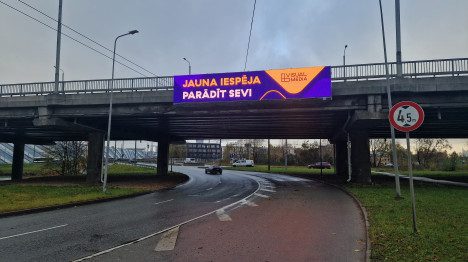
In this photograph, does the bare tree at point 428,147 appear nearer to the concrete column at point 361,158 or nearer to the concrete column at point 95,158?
the concrete column at point 361,158

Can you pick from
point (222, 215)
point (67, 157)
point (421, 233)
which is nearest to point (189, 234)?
point (222, 215)

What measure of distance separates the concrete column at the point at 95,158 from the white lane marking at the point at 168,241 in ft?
65.7

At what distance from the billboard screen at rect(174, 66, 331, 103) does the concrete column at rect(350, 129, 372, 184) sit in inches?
260

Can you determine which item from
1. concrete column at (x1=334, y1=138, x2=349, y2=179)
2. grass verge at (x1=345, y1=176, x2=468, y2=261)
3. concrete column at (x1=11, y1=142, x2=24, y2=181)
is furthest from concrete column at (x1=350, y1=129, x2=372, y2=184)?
concrete column at (x1=11, y1=142, x2=24, y2=181)

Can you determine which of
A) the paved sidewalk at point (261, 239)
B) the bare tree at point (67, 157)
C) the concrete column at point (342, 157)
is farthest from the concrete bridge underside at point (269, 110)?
the bare tree at point (67, 157)

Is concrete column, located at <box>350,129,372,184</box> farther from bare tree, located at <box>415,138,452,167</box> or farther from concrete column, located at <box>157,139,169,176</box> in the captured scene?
bare tree, located at <box>415,138,452,167</box>

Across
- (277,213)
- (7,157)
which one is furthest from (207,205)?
(7,157)

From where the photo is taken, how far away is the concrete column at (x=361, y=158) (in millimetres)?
22053

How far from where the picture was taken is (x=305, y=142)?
8119cm

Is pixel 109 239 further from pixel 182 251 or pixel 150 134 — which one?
pixel 150 134

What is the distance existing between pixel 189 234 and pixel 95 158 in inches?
823

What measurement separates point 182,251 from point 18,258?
3.36 metres

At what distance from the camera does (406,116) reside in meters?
7.45

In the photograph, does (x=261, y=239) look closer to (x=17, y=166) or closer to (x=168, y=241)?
(x=168, y=241)
